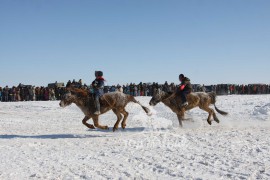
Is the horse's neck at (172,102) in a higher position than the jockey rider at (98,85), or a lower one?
lower

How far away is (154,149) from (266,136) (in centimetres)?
369

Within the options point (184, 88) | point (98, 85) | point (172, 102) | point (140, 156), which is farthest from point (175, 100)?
point (140, 156)

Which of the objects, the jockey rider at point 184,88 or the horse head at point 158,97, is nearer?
the jockey rider at point 184,88

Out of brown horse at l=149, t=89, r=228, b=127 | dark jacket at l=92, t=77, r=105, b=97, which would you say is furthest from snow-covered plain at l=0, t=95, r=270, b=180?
brown horse at l=149, t=89, r=228, b=127

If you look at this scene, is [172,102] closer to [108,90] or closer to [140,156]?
[140,156]

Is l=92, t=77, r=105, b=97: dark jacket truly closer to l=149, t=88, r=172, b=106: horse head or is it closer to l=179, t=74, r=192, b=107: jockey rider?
l=149, t=88, r=172, b=106: horse head

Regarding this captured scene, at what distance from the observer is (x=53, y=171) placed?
21.2 ft

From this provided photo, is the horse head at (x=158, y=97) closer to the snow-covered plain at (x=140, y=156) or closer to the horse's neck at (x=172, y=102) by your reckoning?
the horse's neck at (x=172, y=102)

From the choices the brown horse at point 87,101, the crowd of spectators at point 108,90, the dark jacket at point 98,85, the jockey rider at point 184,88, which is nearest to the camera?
the brown horse at point 87,101

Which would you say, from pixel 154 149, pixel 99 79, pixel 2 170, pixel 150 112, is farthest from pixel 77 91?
pixel 2 170

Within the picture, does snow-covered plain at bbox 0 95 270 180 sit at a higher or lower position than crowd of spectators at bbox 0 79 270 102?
lower

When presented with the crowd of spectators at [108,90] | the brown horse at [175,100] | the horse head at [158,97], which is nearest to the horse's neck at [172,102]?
the brown horse at [175,100]

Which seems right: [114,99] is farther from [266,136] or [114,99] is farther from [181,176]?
[181,176]

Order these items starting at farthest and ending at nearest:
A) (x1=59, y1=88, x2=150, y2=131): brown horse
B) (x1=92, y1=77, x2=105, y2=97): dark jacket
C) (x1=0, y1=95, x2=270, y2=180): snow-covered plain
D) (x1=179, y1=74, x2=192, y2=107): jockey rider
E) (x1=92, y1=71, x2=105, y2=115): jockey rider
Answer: (x1=179, y1=74, x2=192, y2=107): jockey rider < (x1=92, y1=77, x2=105, y2=97): dark jacket < (x1=92, y1=71, x2=105, y2=115): jockey rider < (x1=59, y1=88, x2=150, y2=131): brown horse < (x1=0, y1=95, x2=270, y2=180): snow-covered plain
